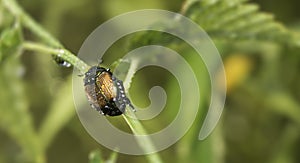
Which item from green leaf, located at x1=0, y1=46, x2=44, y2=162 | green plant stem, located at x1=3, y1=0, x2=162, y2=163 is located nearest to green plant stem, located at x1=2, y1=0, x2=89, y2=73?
green plant stem, located at x1=3, y1=0, x2=162, y2=163

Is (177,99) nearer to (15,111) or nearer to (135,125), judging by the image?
(15,111)

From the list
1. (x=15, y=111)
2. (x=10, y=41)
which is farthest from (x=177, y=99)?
(x=10, y=41)

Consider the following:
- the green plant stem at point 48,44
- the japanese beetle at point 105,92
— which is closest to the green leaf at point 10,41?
the green plant stem at point 48,44

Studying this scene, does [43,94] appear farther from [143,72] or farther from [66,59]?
[66,59]

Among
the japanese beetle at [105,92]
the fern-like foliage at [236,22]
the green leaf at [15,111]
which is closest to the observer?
the japanese beetle at [105,92]

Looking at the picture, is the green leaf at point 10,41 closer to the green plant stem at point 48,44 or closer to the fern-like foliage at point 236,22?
the green plant stem at point 48,44

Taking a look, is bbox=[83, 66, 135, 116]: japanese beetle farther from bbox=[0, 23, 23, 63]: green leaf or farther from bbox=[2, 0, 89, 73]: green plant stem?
bbox=[0, 23, 23, 63]: green leaf
